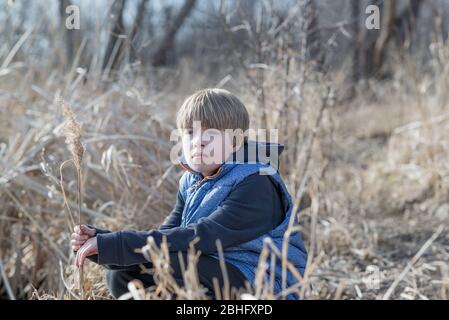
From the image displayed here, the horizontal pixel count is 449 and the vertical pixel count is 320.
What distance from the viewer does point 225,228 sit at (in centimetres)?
190

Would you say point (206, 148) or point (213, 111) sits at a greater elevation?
point (213, 111)

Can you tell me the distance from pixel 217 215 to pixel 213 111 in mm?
318

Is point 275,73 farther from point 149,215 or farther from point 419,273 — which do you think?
point 419,273

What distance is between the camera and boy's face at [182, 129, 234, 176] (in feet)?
6.56

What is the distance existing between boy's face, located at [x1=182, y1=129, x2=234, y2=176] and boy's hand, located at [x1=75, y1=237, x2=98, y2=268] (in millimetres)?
405

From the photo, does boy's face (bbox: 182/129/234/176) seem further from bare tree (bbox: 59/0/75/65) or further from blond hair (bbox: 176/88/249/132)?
bare tree (bbox: 59/0/75/65)

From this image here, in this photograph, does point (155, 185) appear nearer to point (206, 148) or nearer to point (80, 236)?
point (206, 148)

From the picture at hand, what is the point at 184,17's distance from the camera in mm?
6934

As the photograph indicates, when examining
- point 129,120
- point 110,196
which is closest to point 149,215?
point 110,196

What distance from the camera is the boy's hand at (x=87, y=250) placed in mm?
1792

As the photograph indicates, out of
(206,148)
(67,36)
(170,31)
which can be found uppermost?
(170,31)

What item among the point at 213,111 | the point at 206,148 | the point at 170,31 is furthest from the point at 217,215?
the point at 170,31

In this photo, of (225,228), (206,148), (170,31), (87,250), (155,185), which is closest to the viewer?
(87,250)

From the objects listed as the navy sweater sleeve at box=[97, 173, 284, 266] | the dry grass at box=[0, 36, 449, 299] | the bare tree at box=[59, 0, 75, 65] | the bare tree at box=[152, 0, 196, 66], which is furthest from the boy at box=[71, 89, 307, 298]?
the bare tree at box=[152, 0, 196, 66]
